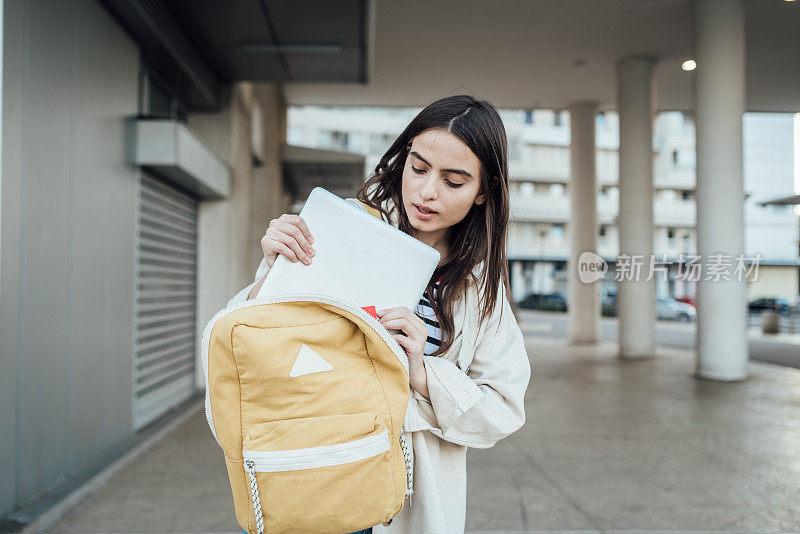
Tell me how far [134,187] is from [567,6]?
7.42 meters

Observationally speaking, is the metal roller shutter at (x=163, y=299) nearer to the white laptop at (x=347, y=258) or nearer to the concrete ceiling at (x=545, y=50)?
the concrete ceiling at (x=545, y=50)

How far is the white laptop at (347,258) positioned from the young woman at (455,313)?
0.22ft

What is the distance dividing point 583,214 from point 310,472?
1455 centimetres

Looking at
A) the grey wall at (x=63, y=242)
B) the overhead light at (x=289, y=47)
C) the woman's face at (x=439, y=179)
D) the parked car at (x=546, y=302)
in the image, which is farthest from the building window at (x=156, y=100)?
the parked car at (x=546, y=302)

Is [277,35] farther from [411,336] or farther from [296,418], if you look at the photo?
[296,418]

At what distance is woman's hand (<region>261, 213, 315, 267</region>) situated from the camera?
1120 millimetres

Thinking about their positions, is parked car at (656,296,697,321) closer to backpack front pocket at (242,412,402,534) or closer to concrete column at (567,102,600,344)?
concrete column at (567,102,600,344)

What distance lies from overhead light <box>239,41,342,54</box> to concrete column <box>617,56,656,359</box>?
7366mm

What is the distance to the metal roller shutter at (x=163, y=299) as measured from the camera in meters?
5.40

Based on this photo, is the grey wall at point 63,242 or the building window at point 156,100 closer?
the grey wall at point 63,242

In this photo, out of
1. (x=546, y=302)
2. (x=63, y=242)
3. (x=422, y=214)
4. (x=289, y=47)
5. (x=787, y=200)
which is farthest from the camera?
(x=546, y=302)

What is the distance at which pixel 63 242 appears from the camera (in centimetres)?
377

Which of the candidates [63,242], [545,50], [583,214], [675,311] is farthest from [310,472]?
[675,311]

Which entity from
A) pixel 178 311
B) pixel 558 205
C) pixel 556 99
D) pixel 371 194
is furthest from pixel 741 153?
pixel 558 205
